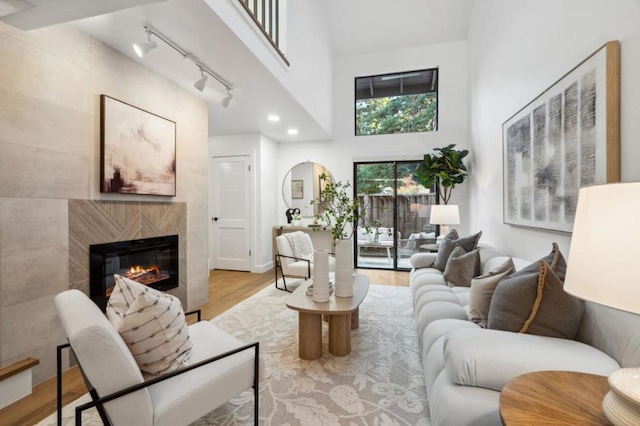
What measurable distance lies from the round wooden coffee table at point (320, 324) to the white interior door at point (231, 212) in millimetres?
3165

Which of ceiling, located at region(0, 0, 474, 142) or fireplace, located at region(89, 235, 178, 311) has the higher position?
ceiling, located at region(0, 0, 474, 142)

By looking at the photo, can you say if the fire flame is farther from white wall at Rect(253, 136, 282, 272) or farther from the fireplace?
white wall at Rect(253, 136, 282, 272)

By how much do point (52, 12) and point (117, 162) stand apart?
1.12 metres

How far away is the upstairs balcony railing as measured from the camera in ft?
8.70

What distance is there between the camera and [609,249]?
0.73m

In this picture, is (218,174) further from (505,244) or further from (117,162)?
(505,244)

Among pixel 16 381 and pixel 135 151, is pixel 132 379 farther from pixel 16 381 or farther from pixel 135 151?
pixel 135 151

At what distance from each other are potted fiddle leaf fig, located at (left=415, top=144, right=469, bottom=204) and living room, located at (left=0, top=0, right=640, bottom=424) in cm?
54

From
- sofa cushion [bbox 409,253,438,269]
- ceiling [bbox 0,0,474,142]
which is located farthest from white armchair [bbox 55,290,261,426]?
sofa cushion [bbox 409,253,438,269]

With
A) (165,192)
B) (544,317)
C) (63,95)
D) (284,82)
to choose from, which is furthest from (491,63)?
(63,95)

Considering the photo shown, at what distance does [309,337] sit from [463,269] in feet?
5.29

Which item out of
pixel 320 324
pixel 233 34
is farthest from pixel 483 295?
pixel 233 34

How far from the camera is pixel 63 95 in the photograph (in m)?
2.15

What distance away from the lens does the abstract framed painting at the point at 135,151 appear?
245 centimetres
